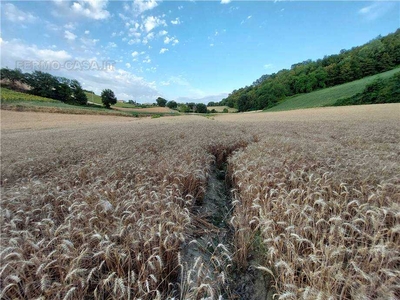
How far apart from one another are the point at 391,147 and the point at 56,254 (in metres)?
9.16

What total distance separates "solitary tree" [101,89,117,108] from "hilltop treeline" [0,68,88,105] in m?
7.27

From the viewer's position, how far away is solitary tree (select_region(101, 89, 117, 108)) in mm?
77062

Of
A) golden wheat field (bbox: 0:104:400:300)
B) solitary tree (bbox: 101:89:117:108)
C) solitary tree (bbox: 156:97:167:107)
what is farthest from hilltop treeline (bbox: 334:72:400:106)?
solitary tree (bbox: 156:97:167:107)

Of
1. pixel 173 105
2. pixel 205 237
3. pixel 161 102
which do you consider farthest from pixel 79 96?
pixel 205 237

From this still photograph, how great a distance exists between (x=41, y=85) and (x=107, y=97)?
22.5m

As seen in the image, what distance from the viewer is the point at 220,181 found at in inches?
229

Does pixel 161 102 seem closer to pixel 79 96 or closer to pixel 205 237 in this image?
pixel 79 96

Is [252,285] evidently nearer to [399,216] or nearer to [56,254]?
[399,216]

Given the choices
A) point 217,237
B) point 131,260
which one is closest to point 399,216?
point 217,237

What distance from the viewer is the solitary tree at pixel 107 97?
77062mm

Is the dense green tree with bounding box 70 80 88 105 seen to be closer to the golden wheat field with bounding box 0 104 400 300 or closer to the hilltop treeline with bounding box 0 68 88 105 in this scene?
the hilltop treeline with bounding box 0 68 88 105

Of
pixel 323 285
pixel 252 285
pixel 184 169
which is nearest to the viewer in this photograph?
pixel 323 285

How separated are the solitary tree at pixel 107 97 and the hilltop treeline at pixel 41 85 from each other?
7.27 metres

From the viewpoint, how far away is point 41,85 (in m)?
69.6
